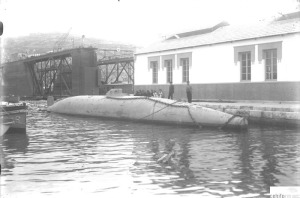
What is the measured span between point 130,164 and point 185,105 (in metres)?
10.0

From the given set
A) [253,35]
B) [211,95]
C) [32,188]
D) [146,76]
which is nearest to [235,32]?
[253,35]

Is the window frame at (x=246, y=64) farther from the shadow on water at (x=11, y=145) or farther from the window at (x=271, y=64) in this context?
the shadow on water at (x=11, y=145)

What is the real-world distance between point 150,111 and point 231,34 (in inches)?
417

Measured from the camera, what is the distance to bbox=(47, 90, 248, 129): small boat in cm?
1773

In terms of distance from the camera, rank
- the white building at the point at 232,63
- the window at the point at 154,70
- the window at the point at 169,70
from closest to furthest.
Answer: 1. the white building at the point at 232,63
2. the window at the point at 169,70
3. the window at the point at 154,70

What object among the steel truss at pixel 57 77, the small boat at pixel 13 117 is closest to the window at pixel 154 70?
the steel truss at pixel 57 77

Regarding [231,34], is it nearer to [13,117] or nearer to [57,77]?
[13,117]

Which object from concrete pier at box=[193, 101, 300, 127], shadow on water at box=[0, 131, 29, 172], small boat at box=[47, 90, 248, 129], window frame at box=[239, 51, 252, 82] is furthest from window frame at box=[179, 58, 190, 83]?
shadow on water at box=[0, 131, 29, 172]

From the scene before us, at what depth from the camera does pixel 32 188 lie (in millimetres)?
7398

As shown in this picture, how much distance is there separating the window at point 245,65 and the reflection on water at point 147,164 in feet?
31.8

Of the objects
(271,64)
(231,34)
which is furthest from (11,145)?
(231,34)

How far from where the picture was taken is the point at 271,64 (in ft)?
78.7

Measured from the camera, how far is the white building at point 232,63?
75.0 ft

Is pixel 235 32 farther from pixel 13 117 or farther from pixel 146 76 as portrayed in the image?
pixel 13 117
